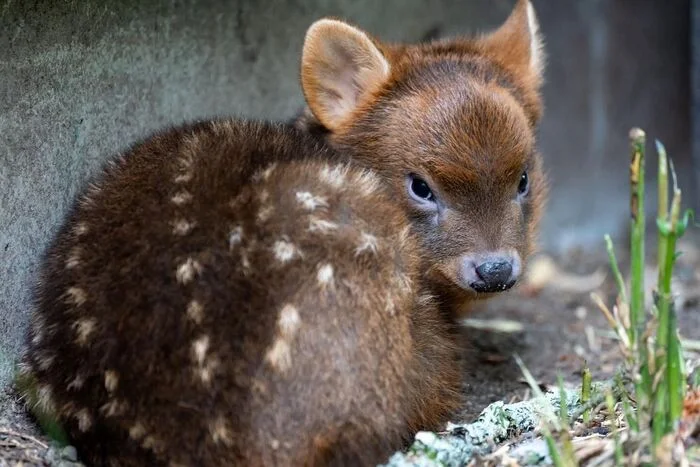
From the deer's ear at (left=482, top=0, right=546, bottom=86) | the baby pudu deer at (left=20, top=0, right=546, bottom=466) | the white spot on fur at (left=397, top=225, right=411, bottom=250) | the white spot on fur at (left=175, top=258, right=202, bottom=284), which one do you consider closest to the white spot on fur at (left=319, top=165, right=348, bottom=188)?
the baby pudu deer at (left=20, top=0, right=546, bottom=466)

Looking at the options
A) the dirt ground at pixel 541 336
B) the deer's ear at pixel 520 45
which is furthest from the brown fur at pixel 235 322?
the deer's ear at pixel 520 45

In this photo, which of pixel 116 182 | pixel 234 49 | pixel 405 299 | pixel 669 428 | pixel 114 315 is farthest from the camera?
pixel 234 49

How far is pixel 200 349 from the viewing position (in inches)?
123

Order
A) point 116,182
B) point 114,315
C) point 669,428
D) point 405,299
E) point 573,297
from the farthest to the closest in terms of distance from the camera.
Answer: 1. point 573,297
2. point 116,182
3. point 405,299
4. point 114,315
5. point 669,428

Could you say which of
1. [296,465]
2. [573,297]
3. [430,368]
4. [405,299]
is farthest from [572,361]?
[296,465]

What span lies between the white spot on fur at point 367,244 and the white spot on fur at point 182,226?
0.53 metres

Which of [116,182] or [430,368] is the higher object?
[116,182]

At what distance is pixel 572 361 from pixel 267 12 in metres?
2.42

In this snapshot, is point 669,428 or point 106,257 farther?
point 106,257

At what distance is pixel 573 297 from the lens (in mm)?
6699

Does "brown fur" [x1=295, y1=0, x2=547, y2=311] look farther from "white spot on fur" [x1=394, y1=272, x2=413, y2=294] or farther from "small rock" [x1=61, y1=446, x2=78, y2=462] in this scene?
"small rock" [x1=61, y1=446, x2=78, y2=462]

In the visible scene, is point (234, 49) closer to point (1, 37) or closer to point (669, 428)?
point (1, 37)

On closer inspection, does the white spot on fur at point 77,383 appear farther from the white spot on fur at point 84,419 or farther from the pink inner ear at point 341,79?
the pink inner ear at point 341,79

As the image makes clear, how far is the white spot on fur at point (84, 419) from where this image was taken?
130 inches
